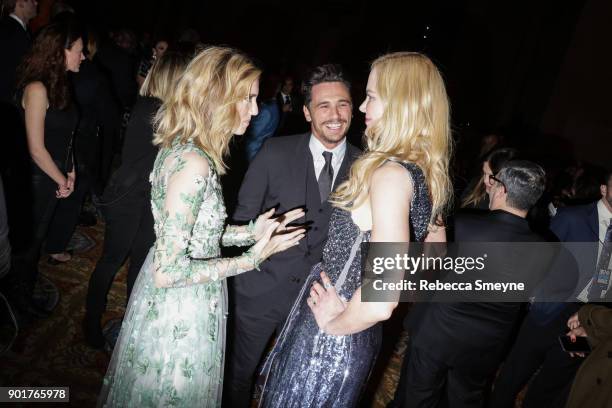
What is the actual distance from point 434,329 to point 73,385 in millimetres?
2052

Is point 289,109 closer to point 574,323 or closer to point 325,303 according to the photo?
point 574,323

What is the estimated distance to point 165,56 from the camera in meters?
2.53

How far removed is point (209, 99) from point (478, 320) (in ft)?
5.64

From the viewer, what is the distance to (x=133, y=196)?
2463 mm

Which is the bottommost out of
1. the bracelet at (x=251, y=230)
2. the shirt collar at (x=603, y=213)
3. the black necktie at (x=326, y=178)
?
the bracelet at (x=251, y=230)

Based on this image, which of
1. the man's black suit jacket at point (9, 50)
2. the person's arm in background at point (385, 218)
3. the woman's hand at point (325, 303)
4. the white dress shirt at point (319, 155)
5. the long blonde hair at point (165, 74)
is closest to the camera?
the person's arm in background at point (385, 218)

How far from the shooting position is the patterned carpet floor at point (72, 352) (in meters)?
2.37

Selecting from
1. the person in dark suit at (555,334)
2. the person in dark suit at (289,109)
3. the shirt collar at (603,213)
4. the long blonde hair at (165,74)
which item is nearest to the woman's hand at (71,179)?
the long blonde hair at (165,74)

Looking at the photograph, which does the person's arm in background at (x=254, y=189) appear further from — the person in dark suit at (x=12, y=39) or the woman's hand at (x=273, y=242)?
the person in dark suit at (x=12, y=39)

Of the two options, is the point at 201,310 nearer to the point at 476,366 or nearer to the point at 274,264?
the point at 274,264

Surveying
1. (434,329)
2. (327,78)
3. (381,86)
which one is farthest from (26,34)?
(434,329)

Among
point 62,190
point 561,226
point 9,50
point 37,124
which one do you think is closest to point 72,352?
point 62,190

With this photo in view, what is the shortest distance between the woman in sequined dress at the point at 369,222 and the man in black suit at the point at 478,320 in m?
0.58

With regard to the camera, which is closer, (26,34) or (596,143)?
(26,34)
